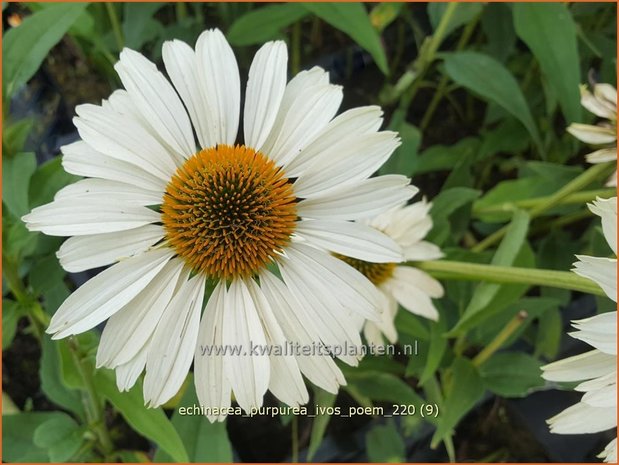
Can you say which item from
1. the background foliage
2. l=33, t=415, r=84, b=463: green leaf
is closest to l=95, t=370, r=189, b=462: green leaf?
the background foliage

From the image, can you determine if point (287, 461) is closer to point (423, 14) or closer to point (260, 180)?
point (260, 180)

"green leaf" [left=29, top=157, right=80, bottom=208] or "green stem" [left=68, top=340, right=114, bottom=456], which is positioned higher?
"green leaf" [left=29, top=157, right=80, bottom=208]

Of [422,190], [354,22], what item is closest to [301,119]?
[354,22]

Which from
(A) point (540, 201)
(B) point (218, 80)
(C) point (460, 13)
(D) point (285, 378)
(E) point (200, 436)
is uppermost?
(C) point (460, 13)

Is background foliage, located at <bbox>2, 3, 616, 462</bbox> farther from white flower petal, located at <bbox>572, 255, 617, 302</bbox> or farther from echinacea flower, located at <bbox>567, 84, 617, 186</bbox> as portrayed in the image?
white flower petal, located at <bbox>572, 255, 617, 302</bbox>

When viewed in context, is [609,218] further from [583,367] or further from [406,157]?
[406,157]

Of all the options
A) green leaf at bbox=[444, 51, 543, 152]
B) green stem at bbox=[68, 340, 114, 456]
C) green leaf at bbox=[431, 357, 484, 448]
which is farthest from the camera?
green leaf at bbox=[444, 51, 543, 152]

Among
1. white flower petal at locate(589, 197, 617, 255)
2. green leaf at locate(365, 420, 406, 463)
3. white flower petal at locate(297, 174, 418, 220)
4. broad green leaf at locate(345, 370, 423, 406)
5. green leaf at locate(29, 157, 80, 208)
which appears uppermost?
green leaf at locate(29, 157, 80, 208)
